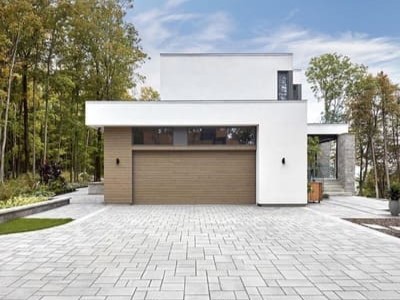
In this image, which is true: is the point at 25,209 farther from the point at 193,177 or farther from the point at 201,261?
the point at 201,261

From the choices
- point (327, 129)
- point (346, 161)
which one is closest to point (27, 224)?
point (346, 161)

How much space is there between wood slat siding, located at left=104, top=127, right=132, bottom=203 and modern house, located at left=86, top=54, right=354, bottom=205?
1.4 inches

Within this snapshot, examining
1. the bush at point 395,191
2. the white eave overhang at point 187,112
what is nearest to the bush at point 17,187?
the white eave overhang at point 187,112

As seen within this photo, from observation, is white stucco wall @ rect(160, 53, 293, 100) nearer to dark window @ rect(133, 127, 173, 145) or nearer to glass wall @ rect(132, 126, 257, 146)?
glass wall @ rect(132, 126, 257, 146)

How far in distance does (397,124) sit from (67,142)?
2322cm

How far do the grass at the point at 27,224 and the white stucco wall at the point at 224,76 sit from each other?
9.12m

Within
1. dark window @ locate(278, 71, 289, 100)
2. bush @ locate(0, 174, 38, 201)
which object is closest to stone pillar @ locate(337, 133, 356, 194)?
Result: dark window @ locate(278, 71, 289, 100)

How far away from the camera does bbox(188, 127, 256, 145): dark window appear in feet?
42.8

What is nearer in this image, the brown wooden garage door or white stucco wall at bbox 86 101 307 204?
white stucco wall at bbox 86 101 307 204

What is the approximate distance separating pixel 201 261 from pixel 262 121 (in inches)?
317

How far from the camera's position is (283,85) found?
682 inches

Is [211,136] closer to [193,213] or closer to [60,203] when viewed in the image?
[193,213]

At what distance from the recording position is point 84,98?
2292 cm

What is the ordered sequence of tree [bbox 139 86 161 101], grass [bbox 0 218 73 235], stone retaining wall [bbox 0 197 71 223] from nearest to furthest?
grass [bbox 0 218 73 235], stone retaining wall [bbox 0 197 71 223], tree [bbox 139 86 161 101]
